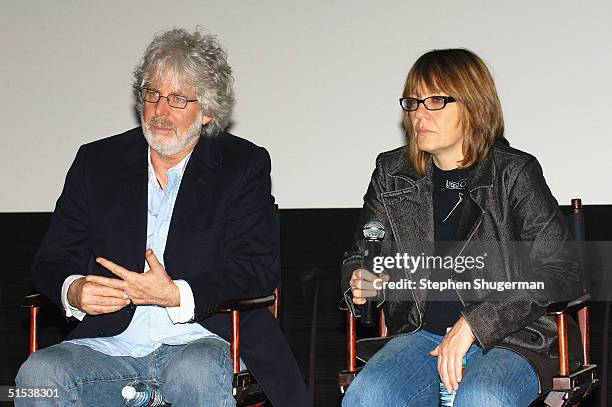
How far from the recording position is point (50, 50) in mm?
4488

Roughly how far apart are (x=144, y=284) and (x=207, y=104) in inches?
26.9

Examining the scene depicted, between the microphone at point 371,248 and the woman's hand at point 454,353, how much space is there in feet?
0.73

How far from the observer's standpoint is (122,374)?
2.75 m

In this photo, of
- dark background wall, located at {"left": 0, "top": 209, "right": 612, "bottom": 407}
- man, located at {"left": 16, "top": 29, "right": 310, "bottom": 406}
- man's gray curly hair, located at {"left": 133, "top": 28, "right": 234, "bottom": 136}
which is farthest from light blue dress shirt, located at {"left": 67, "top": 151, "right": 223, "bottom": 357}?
dark background wall, located at {"left": 0, "top": 209, "right": 612, "bottom": 407}

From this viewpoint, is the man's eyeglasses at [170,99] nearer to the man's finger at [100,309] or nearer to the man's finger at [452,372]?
the man's finger at [100,309]

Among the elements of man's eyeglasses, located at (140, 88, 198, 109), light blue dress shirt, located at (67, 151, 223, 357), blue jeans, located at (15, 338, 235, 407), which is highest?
man's eyeglasses, located at (140, 88, 198, 109)

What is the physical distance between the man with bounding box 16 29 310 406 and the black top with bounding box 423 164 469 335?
0.48 metres

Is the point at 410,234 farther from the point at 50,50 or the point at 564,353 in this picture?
the point at 50,50

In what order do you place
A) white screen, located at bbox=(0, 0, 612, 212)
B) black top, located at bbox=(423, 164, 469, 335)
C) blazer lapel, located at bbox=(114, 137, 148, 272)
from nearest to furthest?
black top, located at bbox=(423, 164, 469, 335), blazer lapel, located at bbox=(114, 137, 148, 272), white screen, located at bbox=(0, 0, 612, 212)

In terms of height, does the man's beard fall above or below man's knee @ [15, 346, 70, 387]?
above

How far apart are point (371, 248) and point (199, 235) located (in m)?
0.54

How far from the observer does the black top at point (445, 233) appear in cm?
283

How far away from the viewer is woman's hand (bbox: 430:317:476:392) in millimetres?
2557

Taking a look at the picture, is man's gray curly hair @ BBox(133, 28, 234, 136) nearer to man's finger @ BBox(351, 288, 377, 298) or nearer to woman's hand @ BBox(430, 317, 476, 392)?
man's finger @ BBox(351, 288, 377, 298)
